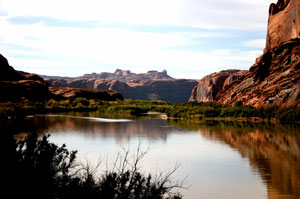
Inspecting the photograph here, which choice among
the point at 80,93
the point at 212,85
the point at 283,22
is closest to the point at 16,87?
the point at 80,93

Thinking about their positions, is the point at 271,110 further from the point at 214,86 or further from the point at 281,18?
the point at 214,86

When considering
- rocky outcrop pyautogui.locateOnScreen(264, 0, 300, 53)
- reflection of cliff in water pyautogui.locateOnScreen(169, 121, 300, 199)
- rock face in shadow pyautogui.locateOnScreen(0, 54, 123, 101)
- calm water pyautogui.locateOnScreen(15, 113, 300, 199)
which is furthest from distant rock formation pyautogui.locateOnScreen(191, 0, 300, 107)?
rock face in shadow pyautogui.locateOnScreen(0, 54, 123, 101)

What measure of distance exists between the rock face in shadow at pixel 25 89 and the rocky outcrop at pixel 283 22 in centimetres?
6045

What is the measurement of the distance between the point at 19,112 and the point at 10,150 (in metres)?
46.2

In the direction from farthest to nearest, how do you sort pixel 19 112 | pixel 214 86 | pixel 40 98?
1. pixel 214 86
2. pixel 40 98
3. pixel 19 112

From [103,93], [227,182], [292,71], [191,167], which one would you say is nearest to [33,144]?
[227,182]

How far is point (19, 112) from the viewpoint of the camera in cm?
5288

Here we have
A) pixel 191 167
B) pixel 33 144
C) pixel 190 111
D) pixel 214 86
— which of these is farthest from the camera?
pixel 214 86

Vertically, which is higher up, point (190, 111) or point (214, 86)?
point (214, 86)

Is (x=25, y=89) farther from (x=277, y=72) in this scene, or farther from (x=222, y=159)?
(x=222, y=159)

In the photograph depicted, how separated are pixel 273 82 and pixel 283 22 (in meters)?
22.2

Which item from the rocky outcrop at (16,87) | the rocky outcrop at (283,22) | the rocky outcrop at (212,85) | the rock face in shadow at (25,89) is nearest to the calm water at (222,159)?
the rocky outcrop at (283,22)

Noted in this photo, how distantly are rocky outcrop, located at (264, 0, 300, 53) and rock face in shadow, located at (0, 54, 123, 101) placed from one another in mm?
60449

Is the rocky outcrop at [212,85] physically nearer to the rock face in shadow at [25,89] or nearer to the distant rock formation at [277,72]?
the rock face in shadow at [25,89]
